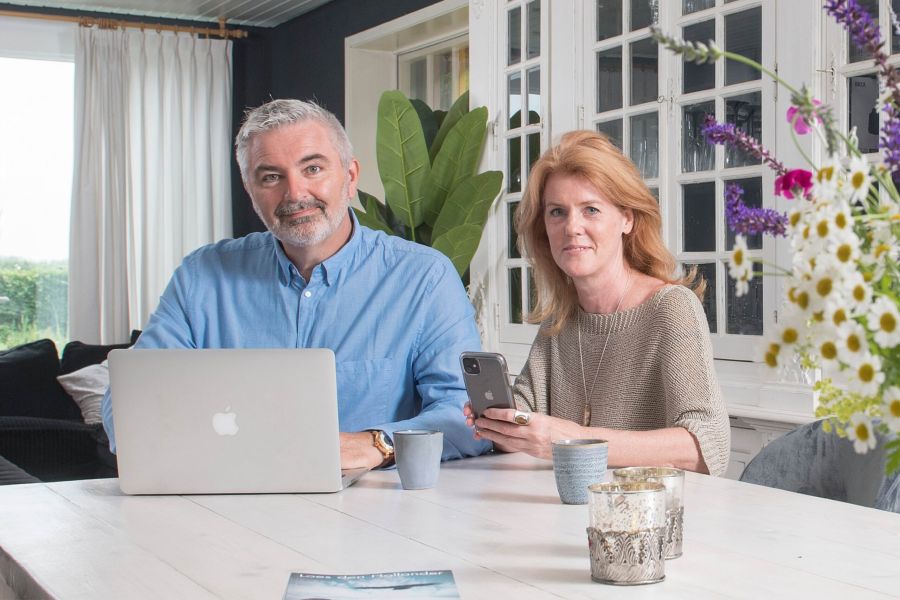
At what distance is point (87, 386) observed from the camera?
502 cm

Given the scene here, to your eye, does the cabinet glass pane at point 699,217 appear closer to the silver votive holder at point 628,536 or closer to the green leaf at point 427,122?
the green leaf at point 427,122

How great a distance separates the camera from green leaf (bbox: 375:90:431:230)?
4652mm

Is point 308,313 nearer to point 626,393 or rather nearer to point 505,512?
point 626,393

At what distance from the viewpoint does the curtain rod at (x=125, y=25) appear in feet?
20.4

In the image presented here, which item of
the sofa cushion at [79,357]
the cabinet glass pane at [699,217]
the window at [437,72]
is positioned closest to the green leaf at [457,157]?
the window at [437,72]

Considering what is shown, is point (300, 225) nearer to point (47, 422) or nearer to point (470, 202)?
point (470, 202)

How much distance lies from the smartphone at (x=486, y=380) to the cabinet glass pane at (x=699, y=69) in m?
2.01

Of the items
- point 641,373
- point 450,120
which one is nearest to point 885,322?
point 641,373

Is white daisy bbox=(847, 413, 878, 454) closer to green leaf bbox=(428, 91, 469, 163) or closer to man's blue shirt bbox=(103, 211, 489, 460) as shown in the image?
man's blue shirt bbox=(103, 211, 489, 460)

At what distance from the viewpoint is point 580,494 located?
1615 mm

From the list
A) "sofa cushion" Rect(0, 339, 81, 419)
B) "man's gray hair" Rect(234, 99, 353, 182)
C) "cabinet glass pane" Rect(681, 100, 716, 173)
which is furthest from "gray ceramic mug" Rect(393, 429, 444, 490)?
"sofa cushion" Rect(0, 339, 81, 419)

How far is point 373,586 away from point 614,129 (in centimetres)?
304

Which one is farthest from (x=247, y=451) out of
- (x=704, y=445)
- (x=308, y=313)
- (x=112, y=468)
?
(x=112, y=468)

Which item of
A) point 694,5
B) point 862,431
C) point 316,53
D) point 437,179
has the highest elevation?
point 316,53
